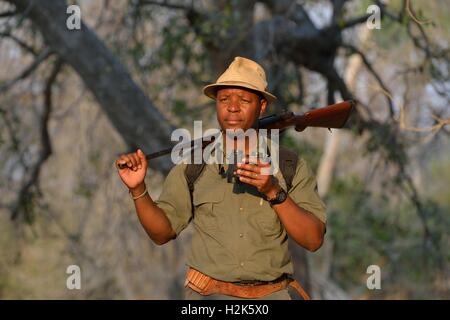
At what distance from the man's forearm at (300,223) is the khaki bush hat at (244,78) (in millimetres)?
525

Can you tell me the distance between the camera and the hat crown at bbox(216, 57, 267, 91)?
3863 millimetres

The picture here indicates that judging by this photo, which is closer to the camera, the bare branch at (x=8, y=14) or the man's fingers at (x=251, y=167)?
the man's fingers at (x=251, y=167)

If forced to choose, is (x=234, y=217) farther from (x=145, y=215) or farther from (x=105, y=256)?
(x=105, y=256)

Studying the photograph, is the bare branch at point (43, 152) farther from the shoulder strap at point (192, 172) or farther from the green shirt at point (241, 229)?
the green shirt at point (241, 229)

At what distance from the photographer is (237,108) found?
3.86m

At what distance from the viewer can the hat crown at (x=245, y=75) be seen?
3863 mm

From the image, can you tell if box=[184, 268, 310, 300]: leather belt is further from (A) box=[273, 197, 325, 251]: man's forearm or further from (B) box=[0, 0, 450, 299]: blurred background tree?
(B) box=[0, 0, 450, 299]: blurred background tree

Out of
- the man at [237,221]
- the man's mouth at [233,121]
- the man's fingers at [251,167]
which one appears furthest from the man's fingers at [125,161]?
the man's fingers at [251,167]

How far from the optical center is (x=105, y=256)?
1388cm

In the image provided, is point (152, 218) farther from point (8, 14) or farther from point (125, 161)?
point (8, 14)

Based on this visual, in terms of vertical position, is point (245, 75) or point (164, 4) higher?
point (164, 4)

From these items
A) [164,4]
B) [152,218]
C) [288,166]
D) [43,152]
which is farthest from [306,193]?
[43,152]

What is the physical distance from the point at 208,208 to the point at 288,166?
0.39 metres
